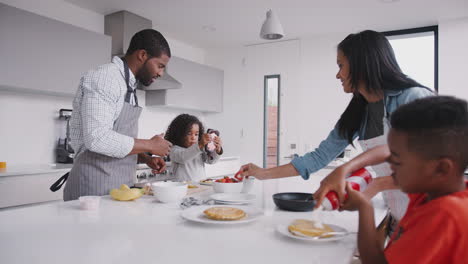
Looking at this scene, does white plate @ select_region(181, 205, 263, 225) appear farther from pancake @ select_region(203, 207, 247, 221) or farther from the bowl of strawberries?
the bowl of strawberries

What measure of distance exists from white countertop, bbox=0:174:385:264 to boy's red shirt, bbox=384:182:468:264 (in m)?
0.16

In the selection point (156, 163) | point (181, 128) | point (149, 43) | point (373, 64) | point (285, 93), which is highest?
point (285, 93)

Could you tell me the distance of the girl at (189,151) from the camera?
2.43 meters

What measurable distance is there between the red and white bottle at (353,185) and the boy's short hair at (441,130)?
244 millimetres

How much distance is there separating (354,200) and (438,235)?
23 cm

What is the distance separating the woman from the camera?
1.16m

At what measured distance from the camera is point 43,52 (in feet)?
9.48

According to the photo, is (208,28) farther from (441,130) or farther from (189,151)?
(441,130)

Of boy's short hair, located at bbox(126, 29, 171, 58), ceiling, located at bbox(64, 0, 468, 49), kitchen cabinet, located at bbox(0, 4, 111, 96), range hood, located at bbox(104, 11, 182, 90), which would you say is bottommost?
boy's short hair, located at bbox(126, 29, 171, 58)

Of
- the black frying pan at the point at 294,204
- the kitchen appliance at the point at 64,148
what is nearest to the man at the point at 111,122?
the black frying pan at the point at 294,204

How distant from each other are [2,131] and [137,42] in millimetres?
2035

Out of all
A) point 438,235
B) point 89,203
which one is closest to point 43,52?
point 89,203

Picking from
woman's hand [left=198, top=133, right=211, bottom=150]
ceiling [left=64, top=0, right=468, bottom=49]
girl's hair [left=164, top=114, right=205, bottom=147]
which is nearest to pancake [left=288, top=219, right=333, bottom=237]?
woman's hand [left=198, top=133, right=211, bottom=150]

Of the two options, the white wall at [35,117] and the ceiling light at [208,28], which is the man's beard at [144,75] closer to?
the white wall at [35,117]
